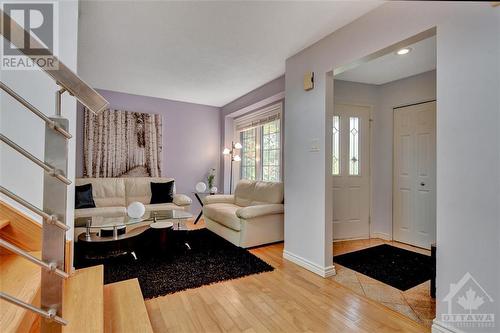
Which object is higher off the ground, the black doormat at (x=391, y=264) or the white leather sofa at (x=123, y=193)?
the white leather sofa at (x=123, y=193)

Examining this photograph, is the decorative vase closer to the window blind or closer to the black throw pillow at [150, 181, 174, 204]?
the black throw pillow at [150, 181, 174, 204]

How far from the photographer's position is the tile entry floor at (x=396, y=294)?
1934mm

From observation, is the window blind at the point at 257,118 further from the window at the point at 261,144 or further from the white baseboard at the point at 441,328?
the white baseboard at the point at 441,328

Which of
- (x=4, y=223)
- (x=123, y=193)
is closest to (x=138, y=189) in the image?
(x=123, y=193)

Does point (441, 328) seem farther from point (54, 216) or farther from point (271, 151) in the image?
point (271, 151)

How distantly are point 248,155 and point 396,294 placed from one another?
357 centimetres

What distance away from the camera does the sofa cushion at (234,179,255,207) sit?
13.9 feet

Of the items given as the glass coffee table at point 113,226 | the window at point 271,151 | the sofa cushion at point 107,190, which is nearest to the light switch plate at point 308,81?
the window at point 271,151

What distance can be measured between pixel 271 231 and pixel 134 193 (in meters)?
2.57

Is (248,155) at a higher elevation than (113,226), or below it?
higher

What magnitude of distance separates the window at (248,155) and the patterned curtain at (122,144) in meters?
1.71

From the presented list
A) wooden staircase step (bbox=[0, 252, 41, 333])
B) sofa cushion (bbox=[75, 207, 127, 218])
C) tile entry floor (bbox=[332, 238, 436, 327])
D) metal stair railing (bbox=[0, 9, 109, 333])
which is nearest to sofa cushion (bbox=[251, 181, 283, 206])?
tile entry floor (bbox=[332, 238, 436, 327])

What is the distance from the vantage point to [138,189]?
14.8 ft

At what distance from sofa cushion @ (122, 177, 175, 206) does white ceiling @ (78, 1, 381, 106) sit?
1680mm
